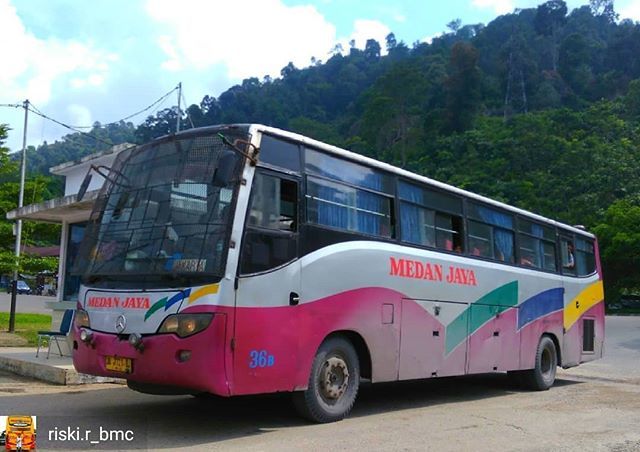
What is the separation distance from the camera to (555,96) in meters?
89.2

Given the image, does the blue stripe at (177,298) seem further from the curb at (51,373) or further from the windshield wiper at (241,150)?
the curb at (51,373)

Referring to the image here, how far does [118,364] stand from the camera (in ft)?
21.5

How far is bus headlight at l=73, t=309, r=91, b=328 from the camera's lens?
6.98m

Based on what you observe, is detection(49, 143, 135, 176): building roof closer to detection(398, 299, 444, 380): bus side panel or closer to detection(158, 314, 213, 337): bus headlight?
detection(398, 299, 444, 380): bus side panel

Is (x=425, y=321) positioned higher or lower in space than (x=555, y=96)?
lower

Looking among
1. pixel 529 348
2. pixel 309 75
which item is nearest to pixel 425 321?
pixel 529 348

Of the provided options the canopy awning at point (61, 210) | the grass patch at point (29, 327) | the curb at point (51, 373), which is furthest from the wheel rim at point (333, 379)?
the grass patch at point (29, 327)

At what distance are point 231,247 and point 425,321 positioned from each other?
3.67 m

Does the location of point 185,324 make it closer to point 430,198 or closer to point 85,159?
point 430,198

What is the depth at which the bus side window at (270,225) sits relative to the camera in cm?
654

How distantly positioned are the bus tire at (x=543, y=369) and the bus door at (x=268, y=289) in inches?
258

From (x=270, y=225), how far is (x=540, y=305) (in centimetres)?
703

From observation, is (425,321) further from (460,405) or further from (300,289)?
(300,289)

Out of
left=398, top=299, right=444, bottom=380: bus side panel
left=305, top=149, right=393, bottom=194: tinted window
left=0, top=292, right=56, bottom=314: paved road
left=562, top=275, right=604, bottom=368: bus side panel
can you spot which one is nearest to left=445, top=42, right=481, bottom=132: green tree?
left=0, top=292, right=56, bottom=314: paved road
